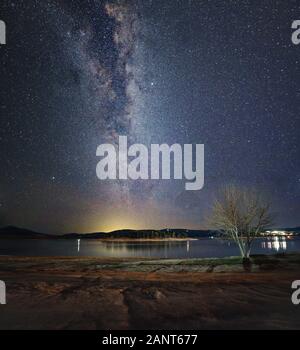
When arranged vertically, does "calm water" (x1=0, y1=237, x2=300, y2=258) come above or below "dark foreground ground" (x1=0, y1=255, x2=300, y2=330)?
below

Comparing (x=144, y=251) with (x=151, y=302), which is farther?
(x=144, y=251)

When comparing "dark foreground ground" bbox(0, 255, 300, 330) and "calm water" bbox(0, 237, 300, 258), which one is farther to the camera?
"calm water" bbox(0, 237, 300, 258)

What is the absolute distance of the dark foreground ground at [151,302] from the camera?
33.8 feet

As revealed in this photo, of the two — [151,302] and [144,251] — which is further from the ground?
[151,302]

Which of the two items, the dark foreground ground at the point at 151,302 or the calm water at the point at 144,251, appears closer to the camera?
the dark foreground ground at the point at 151,302

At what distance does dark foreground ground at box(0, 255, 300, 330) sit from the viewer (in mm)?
10305

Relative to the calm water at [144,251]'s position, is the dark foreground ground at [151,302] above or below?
above

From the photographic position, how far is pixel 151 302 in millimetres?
12914

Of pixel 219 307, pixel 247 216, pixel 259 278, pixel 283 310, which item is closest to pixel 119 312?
pixel 219 307
